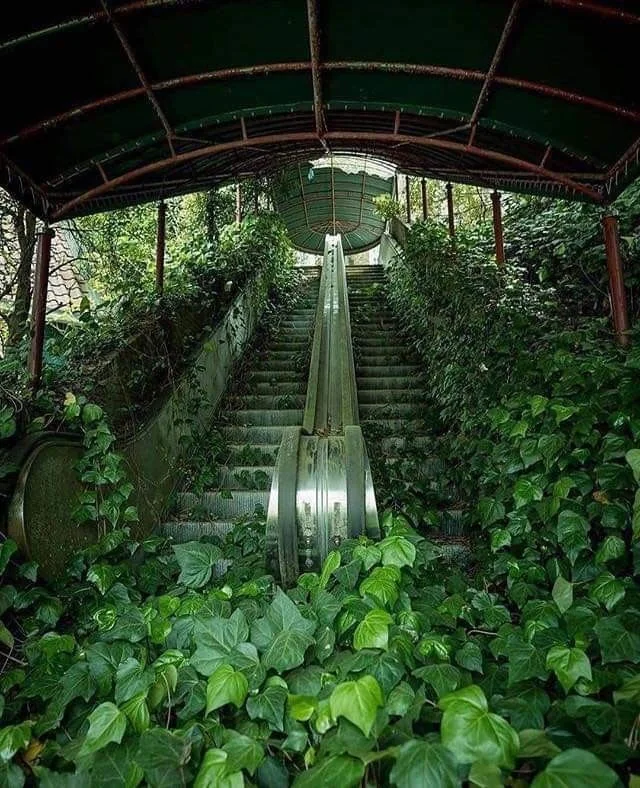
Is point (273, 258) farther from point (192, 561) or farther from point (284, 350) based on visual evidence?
point (192, 561)

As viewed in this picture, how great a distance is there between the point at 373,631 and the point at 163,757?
0.63 meters

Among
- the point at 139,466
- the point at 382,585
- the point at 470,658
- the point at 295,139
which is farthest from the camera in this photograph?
the point at 139,466

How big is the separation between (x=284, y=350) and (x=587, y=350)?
4.38m

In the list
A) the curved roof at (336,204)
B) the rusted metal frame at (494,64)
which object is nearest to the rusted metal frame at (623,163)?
the rusted metal frame at (494,64)

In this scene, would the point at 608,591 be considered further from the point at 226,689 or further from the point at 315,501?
the point at 226,689

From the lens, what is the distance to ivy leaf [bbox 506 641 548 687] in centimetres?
142

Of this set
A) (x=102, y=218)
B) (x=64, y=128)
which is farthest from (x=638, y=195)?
(x=102, y=218)

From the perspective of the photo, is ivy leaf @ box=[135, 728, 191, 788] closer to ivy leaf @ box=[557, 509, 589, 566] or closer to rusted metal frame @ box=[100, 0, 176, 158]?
ivy leaf @ box=[557, 509, 589, 566]

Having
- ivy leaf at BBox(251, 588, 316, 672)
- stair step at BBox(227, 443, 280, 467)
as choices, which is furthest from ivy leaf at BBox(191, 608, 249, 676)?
stair step at BBox(227, 443, 280, 467)

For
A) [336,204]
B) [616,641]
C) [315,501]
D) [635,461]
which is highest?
[336,204]

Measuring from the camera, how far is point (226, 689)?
4.14ft

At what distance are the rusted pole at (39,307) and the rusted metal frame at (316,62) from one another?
189cm

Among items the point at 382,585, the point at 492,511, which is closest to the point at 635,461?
the point at 492,511

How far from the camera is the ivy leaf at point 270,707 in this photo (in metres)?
1.23
